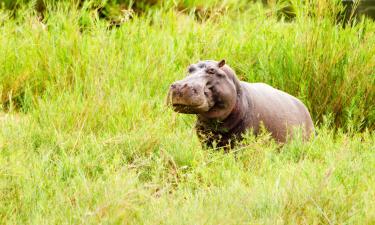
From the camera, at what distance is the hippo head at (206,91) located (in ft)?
12.3

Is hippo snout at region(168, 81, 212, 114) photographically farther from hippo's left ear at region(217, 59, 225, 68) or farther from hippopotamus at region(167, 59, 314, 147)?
hippo's left ear at region(217, 59, 225, 68)

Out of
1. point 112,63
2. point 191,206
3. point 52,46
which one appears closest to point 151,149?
point 191,206

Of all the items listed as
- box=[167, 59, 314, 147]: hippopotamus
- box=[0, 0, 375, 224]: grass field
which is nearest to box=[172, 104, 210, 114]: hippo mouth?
box=[167, 59, 314, 147]: hippopotamus

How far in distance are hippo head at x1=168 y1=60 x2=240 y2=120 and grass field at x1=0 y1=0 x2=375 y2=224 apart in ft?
0.70

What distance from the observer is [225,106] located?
401 cm

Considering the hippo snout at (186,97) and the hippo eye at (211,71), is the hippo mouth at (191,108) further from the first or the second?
the hippo eye at (211,71)

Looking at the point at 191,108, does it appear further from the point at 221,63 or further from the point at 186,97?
the point at 221,63

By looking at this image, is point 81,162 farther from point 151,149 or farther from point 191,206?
point 191,206

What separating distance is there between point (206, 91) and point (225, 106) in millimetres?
159

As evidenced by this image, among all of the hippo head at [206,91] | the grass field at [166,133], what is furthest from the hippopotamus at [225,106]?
the grass field at [166,133]

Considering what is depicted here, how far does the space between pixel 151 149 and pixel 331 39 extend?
1.86 meters

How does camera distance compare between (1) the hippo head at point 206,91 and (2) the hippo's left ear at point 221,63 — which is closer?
(1) the hippo head at point 206,91

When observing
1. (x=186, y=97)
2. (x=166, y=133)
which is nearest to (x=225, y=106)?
(x=186, y=97)

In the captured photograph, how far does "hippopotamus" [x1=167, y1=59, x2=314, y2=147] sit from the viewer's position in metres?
3.81
